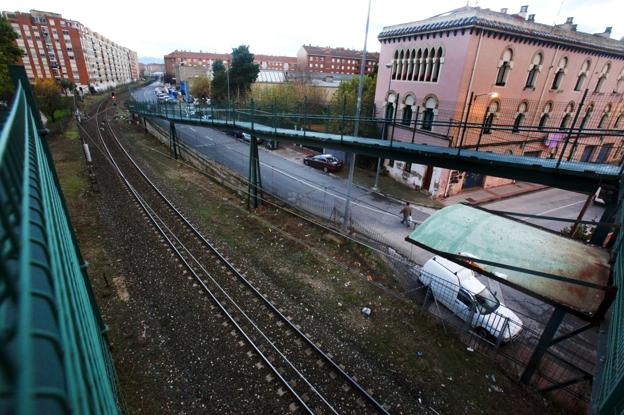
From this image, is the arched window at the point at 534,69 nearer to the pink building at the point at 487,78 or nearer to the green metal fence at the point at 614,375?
the pink building at the point at 487,78

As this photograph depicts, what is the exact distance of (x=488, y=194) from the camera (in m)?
23.4

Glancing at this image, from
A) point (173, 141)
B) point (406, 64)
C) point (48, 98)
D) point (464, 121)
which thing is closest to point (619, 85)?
point (406, 64)

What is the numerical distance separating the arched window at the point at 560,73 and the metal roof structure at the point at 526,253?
21780mm

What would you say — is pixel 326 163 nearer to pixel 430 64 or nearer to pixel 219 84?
pixel 430 64

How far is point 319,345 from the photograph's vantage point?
8320mm

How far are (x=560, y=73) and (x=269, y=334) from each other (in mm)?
28598

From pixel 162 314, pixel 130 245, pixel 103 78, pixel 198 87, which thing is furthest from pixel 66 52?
pixel 162 314

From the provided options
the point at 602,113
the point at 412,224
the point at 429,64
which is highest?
the point at 429,64

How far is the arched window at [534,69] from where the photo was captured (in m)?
21.0

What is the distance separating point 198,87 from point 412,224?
173 ft

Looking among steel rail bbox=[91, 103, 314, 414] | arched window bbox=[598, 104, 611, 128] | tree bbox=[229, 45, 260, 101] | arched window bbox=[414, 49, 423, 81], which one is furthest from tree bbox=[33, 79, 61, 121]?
arched window bbox=[598, 104, 611, 128]

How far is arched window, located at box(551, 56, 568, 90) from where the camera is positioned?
2241 cm

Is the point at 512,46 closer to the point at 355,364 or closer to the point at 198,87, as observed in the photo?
the point at 355,364

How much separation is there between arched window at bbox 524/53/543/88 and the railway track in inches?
953
